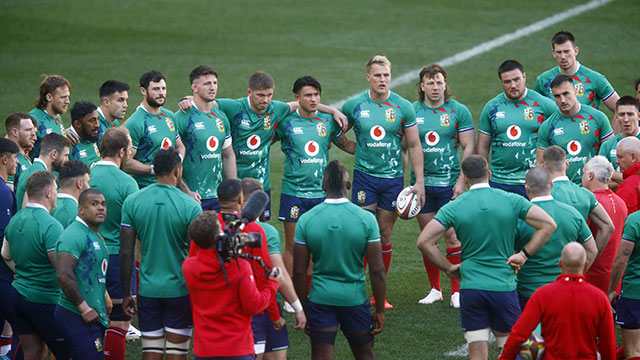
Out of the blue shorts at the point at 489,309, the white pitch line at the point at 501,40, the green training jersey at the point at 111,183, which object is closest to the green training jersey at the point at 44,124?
the green training jersey at the point at 111,183

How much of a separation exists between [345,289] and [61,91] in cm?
484

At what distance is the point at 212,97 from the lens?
9383 mm

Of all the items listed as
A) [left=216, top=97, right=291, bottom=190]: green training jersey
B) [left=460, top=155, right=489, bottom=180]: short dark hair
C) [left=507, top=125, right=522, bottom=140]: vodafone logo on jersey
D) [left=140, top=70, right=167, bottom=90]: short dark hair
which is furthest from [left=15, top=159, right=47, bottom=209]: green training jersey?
[left=507, top=125, right=522, bottom=140]: vodafone logo on jersey

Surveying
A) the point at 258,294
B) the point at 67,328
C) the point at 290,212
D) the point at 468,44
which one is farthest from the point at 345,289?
the point at 468,44

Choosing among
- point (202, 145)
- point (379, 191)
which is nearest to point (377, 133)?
point (379, 191)

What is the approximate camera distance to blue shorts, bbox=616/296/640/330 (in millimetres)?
7281

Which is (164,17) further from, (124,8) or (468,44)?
(468,44)

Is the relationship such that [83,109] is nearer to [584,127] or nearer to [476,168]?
[476,168]

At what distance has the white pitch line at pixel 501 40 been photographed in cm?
2116

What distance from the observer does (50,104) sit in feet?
32.0

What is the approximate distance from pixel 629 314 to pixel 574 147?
8.91 ft

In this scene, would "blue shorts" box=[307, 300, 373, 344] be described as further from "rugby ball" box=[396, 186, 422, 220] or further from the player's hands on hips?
"rugby ball" box=[396, 186, 422, 220]

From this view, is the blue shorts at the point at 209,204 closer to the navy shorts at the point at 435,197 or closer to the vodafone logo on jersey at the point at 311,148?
the vodafone logo on jersey at the point at 311,148

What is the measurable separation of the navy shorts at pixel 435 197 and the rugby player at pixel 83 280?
4607mm
